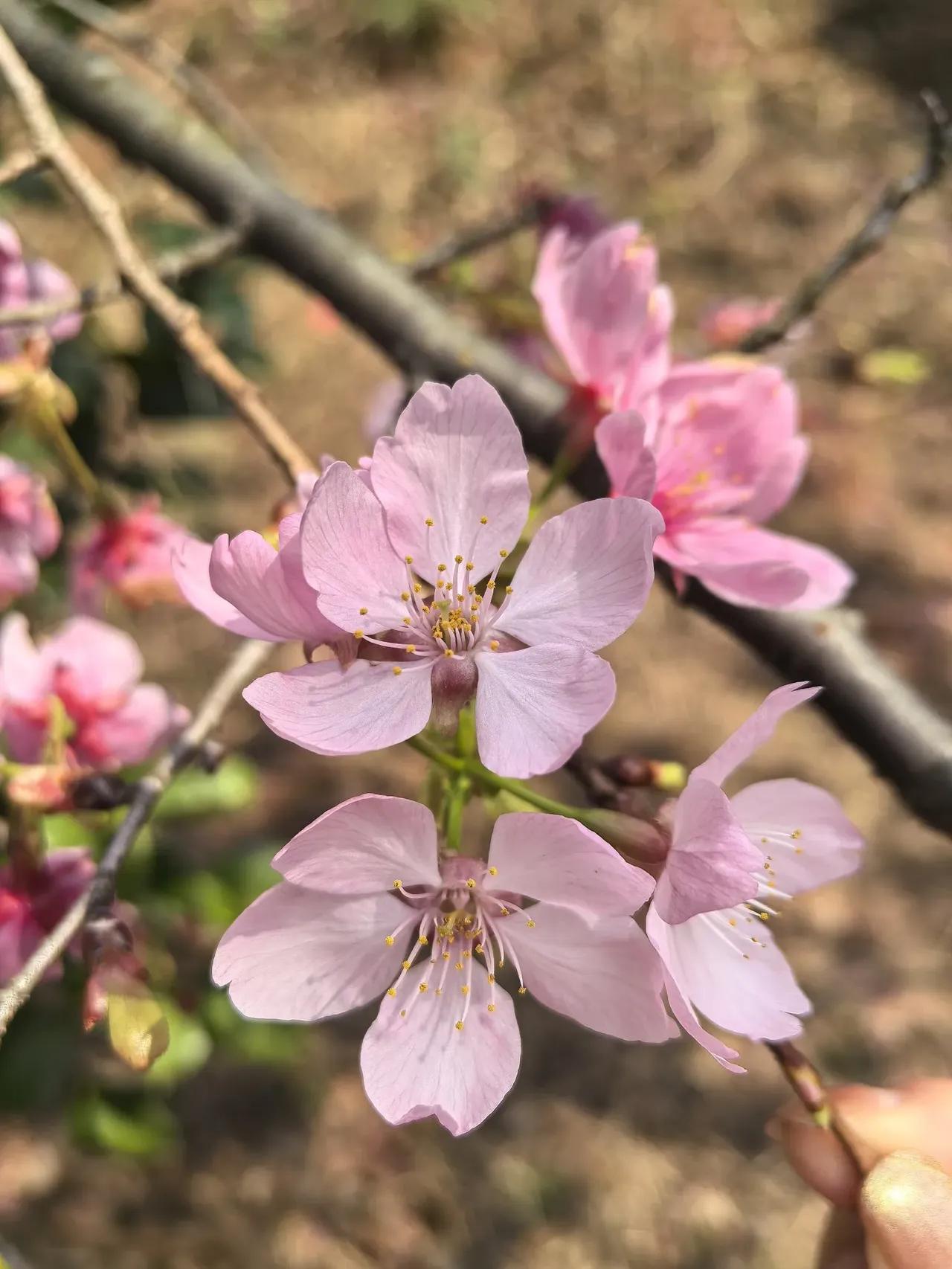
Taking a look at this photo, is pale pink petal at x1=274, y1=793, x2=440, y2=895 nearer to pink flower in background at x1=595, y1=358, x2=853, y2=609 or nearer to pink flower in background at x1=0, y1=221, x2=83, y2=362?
pink flower in background at x1=595, y1=358, x2=853, y2=609

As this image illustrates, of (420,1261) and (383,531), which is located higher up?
(383,531)

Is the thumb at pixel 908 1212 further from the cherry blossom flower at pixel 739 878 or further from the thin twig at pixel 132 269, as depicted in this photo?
the thin twig at pixel 132 269

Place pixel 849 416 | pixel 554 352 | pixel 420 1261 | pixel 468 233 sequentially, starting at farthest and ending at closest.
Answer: pixel 849 416
pixel 420 1261
pixel 554 352
pixel 468 233

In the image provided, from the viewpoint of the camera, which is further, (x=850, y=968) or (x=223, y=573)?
(x=850, y=968)

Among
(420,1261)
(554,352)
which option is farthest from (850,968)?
(554,352)

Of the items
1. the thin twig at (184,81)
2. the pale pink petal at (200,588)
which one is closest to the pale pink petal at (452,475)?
the pale pink petal at (200,588)

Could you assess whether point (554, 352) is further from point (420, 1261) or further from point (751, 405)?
point (420, 1261)
